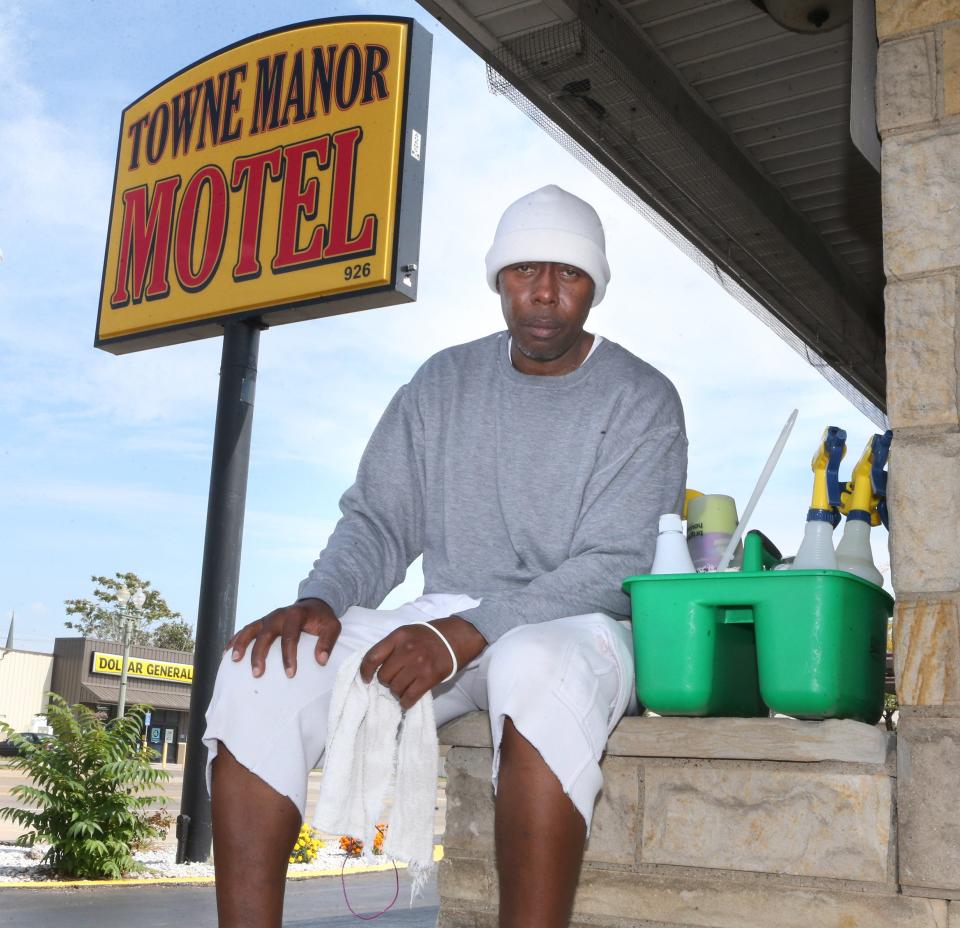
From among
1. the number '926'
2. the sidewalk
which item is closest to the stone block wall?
the sidewalk

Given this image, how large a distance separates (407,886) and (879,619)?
6735 mm

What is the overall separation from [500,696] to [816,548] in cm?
86

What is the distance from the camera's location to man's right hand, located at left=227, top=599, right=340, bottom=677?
234cm

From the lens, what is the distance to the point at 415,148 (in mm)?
8570

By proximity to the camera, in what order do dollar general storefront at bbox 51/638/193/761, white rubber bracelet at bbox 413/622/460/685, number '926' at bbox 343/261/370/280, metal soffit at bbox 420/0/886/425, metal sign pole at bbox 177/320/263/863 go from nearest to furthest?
1. white rubber bracelet at bbox 413/622/460/685
2. metal soffit at bbox 420/0/886/425
3. metal sign pole at bbox 177/320/263/863
4. number '926' at bbox 343/261/370/280
5. dollar general storefront at bbox 51/638/193/761

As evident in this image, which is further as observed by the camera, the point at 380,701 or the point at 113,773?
the point at 113,773

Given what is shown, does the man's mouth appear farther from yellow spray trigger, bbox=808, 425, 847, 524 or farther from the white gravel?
the white gravel

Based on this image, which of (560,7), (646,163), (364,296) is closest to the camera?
(560,7)

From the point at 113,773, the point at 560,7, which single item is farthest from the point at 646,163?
the point at 113,773

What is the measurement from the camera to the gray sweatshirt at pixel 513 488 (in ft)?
8.41

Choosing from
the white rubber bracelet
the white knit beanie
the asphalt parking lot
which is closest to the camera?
the white rubber bracelet

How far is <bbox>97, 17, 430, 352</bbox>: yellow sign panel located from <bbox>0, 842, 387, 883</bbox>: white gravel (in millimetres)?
4113

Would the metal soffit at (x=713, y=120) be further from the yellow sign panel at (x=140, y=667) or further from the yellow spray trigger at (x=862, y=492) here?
the yellow sign panel at (x=140, y=667)

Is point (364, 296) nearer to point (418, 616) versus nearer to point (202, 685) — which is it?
point (202, 685)
